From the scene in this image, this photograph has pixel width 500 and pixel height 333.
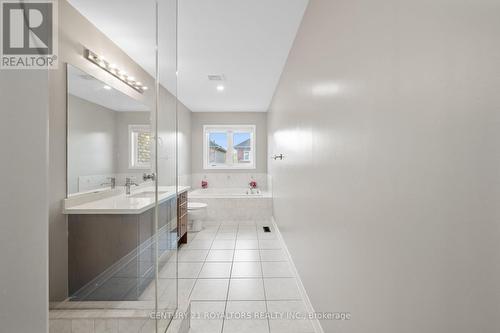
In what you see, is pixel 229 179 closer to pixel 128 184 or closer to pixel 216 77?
pixel 216 77

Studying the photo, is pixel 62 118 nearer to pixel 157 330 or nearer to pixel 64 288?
pixel 64 288

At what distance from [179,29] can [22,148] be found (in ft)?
7.30

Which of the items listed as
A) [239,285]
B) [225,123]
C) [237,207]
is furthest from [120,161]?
[225,123]

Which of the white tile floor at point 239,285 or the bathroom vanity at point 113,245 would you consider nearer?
the bathroom vanity at point 113,245

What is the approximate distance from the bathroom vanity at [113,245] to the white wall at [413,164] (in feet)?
4.61

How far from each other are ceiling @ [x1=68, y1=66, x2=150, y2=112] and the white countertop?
0.80 m

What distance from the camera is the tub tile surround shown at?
5.91 m

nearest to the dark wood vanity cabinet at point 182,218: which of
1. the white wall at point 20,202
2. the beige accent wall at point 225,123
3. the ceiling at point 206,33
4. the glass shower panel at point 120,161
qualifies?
the glass shower panel at point 120,161

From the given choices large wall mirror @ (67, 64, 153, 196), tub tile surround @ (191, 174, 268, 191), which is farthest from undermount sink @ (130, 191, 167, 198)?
tub tile surround @ (191, 174, 268, 191)

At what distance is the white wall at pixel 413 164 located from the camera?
0.50m

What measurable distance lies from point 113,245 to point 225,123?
Result: 4433 millimetres

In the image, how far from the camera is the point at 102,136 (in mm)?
2035

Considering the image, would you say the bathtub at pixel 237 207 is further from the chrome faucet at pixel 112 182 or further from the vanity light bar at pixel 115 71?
the vanity light bar at pixel 115 71

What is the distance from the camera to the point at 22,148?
0.54 m
